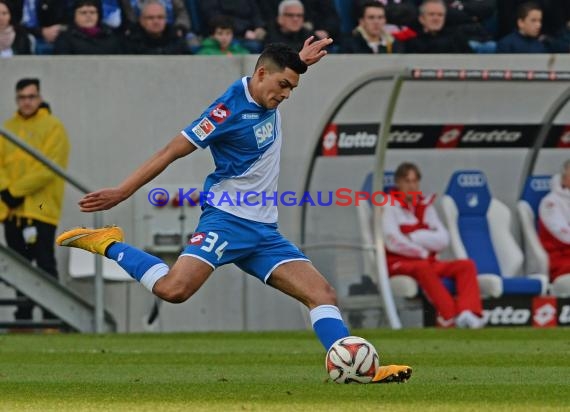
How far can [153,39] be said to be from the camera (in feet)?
60.5

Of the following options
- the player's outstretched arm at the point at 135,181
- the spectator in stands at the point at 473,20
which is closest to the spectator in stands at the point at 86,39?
the spectator in stands at the point at 473,20

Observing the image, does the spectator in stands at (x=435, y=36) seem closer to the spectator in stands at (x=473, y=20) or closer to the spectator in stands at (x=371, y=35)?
the spectator in stands at (x=473, y=20)

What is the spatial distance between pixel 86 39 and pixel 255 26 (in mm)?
2028

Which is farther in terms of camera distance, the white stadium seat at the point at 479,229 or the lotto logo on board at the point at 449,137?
the lotto logo on board at the point at 449,137

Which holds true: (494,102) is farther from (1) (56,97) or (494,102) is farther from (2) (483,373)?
(2) (483,373)

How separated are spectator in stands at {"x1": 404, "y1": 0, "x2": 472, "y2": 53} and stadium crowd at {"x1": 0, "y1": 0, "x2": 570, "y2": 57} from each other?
11mm

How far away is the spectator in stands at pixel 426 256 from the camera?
56.4 feet

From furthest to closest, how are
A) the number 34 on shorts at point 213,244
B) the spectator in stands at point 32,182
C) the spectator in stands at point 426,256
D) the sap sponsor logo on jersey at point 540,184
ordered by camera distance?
the sap sponsor logo on jersey at point 540,184
the spectator in stands at point 426,256
the spectator in stands at point 32,182
the number 34 on shorts at point 213,244

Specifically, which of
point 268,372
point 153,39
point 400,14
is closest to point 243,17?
point 153,39

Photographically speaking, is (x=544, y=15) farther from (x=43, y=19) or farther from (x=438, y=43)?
(x=43, y=19)

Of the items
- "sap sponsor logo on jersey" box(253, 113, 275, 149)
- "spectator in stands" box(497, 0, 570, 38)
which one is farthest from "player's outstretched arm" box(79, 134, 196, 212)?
"spectator in stands" box(497, 0, 570, 38)

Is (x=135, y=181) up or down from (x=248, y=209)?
up

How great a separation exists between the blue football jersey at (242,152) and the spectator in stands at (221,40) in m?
8.78

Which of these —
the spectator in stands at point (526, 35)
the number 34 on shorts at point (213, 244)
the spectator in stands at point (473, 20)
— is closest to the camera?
the number 34 on shorts at point (213, 244)
